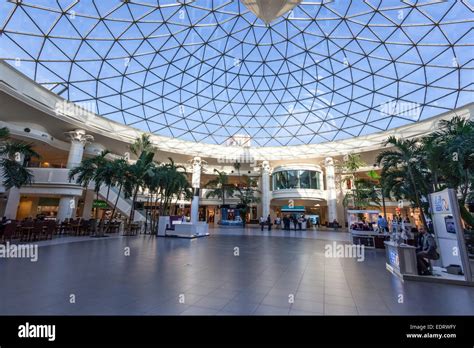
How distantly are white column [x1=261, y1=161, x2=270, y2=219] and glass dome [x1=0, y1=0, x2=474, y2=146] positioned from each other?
325 inches

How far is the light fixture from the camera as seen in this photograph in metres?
13.4

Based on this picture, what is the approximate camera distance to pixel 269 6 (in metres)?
13.7

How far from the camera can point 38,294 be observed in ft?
15.1

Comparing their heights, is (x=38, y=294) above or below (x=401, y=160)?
below

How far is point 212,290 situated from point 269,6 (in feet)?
51.7
